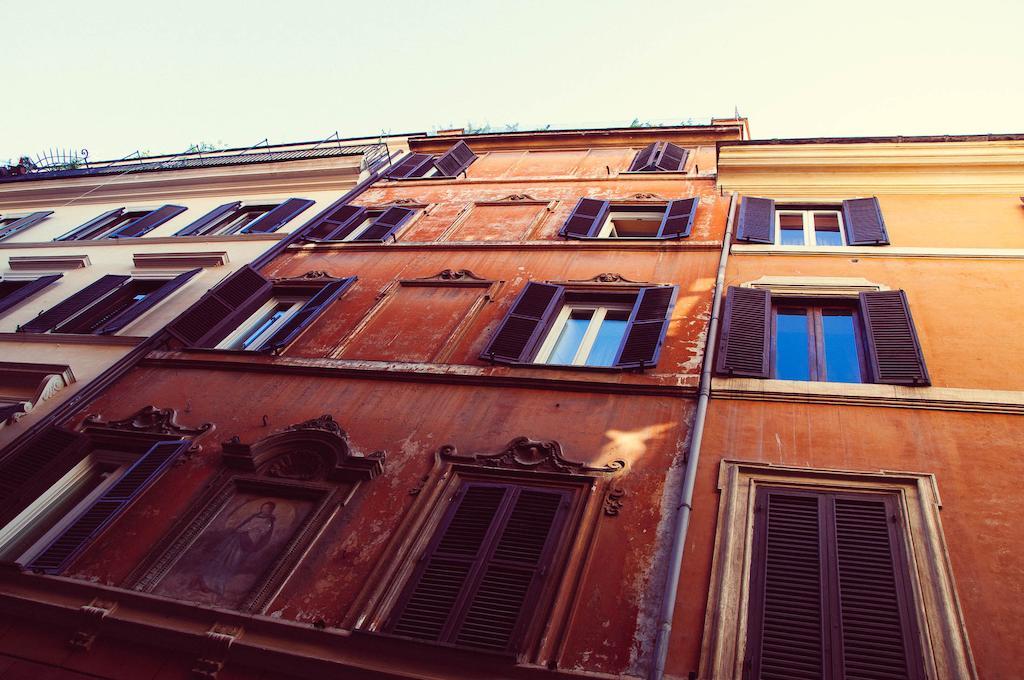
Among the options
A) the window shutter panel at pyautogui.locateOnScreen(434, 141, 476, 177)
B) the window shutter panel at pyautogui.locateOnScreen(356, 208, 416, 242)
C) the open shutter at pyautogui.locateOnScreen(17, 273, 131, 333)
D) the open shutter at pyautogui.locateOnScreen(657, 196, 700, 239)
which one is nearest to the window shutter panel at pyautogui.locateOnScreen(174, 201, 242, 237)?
the open shutter at pyautogui.locateOnScreen(17, 273, 131, 333)

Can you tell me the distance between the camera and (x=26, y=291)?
472 inches

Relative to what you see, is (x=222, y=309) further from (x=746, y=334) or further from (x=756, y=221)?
(x=756, y=221)

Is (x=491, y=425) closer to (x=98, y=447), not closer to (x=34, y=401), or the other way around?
(x=98, y=447)

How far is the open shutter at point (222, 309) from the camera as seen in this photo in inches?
379

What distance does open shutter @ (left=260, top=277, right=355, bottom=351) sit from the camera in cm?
928

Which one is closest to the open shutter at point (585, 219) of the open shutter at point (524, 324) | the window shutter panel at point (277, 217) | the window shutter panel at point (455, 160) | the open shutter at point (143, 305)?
the open shutter at point (524, 324)

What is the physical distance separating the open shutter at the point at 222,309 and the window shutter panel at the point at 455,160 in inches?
206

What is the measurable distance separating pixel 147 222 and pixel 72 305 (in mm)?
3892

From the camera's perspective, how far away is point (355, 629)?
526cm

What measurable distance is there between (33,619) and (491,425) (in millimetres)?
3948

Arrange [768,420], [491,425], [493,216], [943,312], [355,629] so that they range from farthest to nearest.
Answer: [493,216]
[943,312]
[491,425]
[768,420]
[355,629]

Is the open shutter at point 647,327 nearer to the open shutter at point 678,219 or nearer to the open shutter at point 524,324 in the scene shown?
the open shutter at point 524,324

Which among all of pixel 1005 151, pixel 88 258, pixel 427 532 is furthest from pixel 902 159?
pixel 88 258

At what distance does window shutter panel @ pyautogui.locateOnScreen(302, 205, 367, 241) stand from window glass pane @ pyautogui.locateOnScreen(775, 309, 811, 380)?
7263 mm
